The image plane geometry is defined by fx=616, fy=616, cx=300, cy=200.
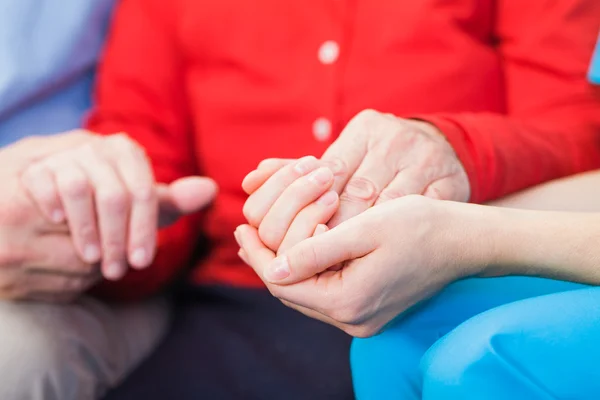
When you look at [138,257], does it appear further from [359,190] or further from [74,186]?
[359,190]

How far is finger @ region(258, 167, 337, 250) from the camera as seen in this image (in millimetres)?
423

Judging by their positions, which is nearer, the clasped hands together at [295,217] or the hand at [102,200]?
the clasped hands together at [295,217]

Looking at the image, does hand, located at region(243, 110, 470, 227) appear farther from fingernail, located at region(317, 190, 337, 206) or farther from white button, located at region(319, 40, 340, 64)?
white button, located at region(319, 40, 340, 64)

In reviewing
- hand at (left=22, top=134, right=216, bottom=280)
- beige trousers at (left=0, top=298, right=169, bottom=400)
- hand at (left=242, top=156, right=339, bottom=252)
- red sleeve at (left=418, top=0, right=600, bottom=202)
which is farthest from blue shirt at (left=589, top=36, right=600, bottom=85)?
beige trousers at (left=0, top=298, right=169, bottom=400)

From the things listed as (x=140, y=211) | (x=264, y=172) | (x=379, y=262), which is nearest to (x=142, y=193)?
(x=140, y=211)

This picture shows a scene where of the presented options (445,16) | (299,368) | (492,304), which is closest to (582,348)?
(492,304)

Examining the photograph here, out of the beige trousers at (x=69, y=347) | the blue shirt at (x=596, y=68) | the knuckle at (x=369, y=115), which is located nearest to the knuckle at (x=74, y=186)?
the beige trousers at (x=69, y=347)

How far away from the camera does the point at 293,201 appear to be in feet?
1.39

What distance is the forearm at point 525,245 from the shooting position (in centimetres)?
39

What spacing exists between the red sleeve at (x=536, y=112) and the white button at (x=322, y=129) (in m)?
0.14

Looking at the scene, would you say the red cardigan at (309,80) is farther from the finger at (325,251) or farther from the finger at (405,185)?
the finger at (325,251)

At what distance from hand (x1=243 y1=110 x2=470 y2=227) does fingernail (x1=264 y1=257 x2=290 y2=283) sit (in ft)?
0.18

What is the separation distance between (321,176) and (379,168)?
0.21ft

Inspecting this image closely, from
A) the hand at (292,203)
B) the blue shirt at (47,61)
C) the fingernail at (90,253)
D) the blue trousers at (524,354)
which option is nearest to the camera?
the blue trousers at (524,354)
